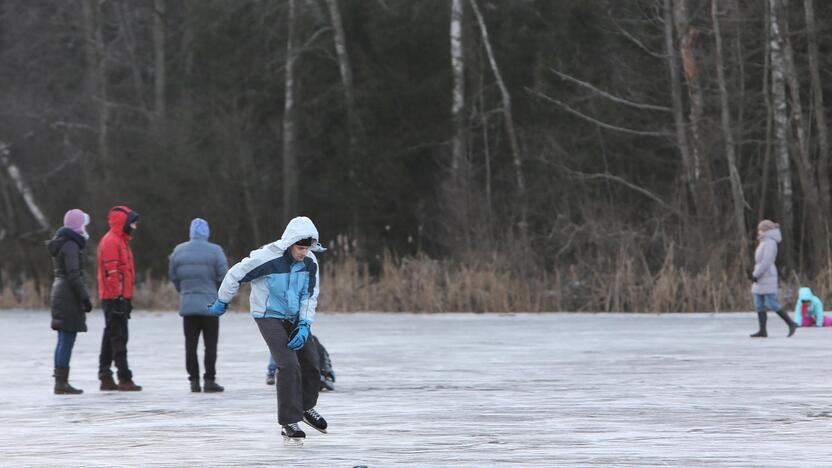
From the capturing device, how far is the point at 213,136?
4381 cm

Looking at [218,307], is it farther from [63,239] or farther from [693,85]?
[693,85]

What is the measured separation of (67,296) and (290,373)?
16.5ft

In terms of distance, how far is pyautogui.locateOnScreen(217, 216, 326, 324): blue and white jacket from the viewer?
11.8 m

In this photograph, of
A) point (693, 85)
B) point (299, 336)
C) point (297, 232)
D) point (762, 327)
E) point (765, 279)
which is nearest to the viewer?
point (297, 232)

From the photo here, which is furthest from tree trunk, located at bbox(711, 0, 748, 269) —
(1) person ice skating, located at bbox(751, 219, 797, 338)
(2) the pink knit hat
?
(2) the pink knit hat

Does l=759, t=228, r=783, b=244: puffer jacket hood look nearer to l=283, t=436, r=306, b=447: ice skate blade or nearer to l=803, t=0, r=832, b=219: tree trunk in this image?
l=803, t=0, r=832, b=219: tree trunk

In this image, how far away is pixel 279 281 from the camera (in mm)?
11922

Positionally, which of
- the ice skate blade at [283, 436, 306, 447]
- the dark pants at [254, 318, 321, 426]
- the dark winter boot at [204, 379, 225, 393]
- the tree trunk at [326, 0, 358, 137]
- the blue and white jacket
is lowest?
the ice skate blade at [283, 436, 306, 447]

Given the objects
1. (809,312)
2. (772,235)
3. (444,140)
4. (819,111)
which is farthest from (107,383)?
(444,140)

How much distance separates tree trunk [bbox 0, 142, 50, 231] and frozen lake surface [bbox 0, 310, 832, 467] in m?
23.3

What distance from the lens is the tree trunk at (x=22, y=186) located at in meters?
47.3

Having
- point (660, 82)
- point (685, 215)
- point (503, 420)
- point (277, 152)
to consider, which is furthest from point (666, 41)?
point (503, 420)

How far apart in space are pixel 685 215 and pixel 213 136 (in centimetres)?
1617

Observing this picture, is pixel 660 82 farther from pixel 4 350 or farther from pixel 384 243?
pixel 4 350
